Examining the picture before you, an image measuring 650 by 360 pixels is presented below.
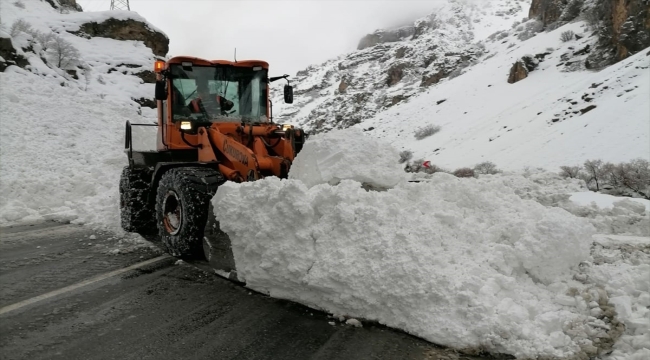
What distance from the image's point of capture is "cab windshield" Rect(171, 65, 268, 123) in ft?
20.4

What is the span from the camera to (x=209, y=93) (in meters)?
6.29

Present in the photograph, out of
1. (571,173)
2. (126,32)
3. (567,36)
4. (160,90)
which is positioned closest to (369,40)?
(567,36)

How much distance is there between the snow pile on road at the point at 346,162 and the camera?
15.5 feet

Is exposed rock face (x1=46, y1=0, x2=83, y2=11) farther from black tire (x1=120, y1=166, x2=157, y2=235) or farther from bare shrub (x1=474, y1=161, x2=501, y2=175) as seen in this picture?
bare shrub (x1=474, y1=161, x2=501, y2=175)

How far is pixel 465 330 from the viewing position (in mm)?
3078

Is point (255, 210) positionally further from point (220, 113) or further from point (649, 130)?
point (649, 130)

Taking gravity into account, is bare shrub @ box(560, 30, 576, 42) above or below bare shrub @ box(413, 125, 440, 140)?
above

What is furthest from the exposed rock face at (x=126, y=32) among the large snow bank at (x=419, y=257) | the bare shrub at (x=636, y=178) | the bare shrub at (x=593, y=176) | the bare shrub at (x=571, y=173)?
the bare shrub at (x=636, y=178)

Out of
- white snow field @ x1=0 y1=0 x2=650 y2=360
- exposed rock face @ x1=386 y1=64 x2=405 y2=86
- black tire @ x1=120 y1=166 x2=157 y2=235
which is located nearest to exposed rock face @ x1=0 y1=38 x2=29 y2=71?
white snow field @ x1=0 y1=0 x2=650 y2=360

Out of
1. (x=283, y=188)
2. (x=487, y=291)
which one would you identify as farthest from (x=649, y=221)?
(x=283, y=188)

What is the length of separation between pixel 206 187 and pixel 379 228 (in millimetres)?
2277

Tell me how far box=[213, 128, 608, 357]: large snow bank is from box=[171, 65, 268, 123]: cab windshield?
224cm

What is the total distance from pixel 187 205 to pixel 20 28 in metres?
16.1

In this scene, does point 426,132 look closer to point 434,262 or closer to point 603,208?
point 603,208
